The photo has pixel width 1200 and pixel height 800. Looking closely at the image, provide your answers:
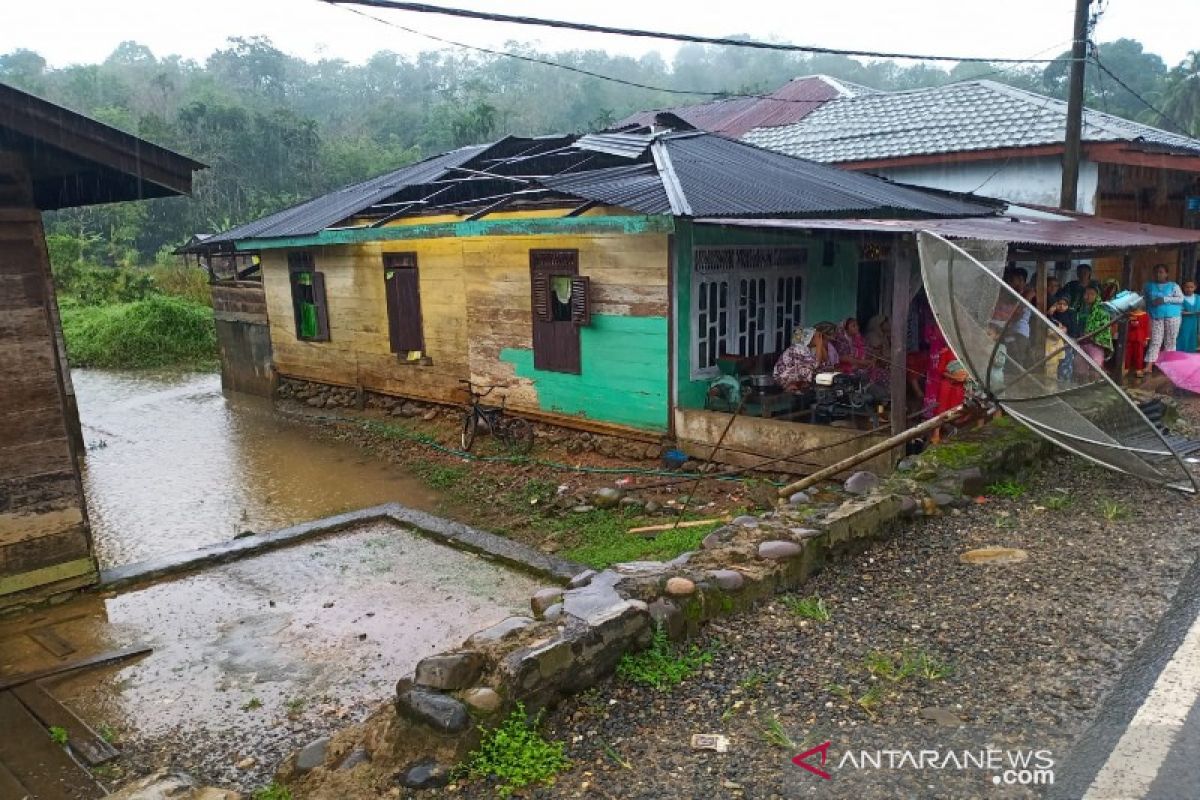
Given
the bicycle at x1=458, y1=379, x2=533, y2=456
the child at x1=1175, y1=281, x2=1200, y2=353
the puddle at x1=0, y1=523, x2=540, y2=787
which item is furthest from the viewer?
the child at x1=1175, y1=281, x2=1200, y2=353

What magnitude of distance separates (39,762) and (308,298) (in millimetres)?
12151

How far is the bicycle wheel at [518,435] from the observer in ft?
37.6

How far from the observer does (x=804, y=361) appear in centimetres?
936

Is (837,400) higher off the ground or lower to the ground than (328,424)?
higher

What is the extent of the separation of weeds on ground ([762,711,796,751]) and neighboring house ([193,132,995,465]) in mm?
5429

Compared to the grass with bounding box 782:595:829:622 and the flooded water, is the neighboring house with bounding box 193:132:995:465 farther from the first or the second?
the grass with bounding box 782:595:829:622

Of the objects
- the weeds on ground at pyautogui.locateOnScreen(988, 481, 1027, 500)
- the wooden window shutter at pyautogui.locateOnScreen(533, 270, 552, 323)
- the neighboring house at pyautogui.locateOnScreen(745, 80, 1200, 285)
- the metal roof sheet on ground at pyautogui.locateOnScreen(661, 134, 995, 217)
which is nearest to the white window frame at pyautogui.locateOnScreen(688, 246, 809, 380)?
the metal roof sheet on ground at pyautogui.locateOnScreen(661, 134, 995, 217)

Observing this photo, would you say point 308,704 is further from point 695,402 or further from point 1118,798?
point 695,402

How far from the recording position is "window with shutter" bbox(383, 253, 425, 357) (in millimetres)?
13242

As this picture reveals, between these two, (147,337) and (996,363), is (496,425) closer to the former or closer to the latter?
(996,363)

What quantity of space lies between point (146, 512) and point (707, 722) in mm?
8669

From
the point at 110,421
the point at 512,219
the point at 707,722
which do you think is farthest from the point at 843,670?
the point at 110,421

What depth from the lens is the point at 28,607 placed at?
6125mm

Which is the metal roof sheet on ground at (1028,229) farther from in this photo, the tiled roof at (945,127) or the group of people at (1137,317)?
the tiled roof at (945,127)
